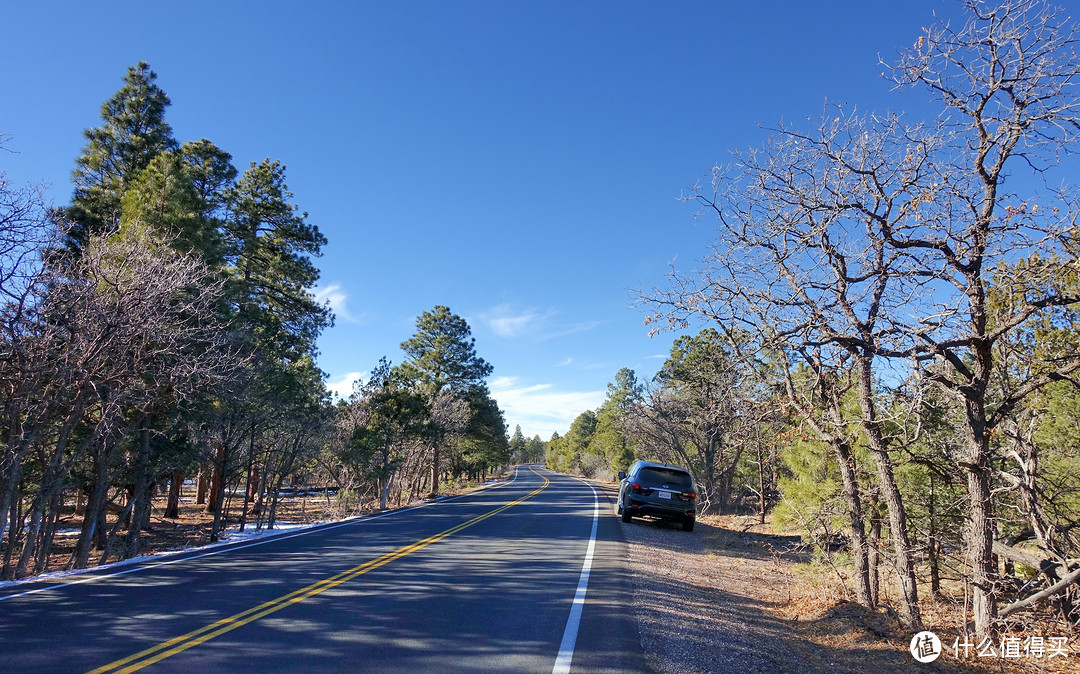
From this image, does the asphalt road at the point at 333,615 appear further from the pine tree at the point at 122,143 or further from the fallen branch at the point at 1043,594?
the pine tree at the point at 122,143

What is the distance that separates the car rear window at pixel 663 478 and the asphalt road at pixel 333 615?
5.33 m

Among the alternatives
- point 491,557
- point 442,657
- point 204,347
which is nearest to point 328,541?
point 491,557

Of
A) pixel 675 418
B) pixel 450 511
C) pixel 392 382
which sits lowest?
pixel 450 511

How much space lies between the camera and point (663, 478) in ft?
52.2

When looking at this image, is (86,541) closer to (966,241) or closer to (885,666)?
(885,666)

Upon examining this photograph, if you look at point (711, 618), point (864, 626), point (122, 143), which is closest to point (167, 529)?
point (122, 143)

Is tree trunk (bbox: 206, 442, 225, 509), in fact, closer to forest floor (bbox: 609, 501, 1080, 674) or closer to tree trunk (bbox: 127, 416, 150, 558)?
tree trunk (bbox: 127, 416, 150, 558)

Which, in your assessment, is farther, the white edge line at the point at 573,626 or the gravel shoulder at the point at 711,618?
Answer: the gravel shoulder at the point at 711,618

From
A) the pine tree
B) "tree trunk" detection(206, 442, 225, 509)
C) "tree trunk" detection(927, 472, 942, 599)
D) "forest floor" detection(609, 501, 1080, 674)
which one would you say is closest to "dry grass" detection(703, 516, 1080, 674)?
"forest floor" detection(609, 501, 1080, 674)

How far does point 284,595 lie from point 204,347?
840 cm

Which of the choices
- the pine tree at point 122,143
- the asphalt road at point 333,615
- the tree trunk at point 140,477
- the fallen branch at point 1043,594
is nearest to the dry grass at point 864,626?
the fallen branch at point 1043,594

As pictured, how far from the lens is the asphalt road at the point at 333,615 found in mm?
4754

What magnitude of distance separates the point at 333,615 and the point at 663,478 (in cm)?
1135

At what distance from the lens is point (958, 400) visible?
22.1 ft
